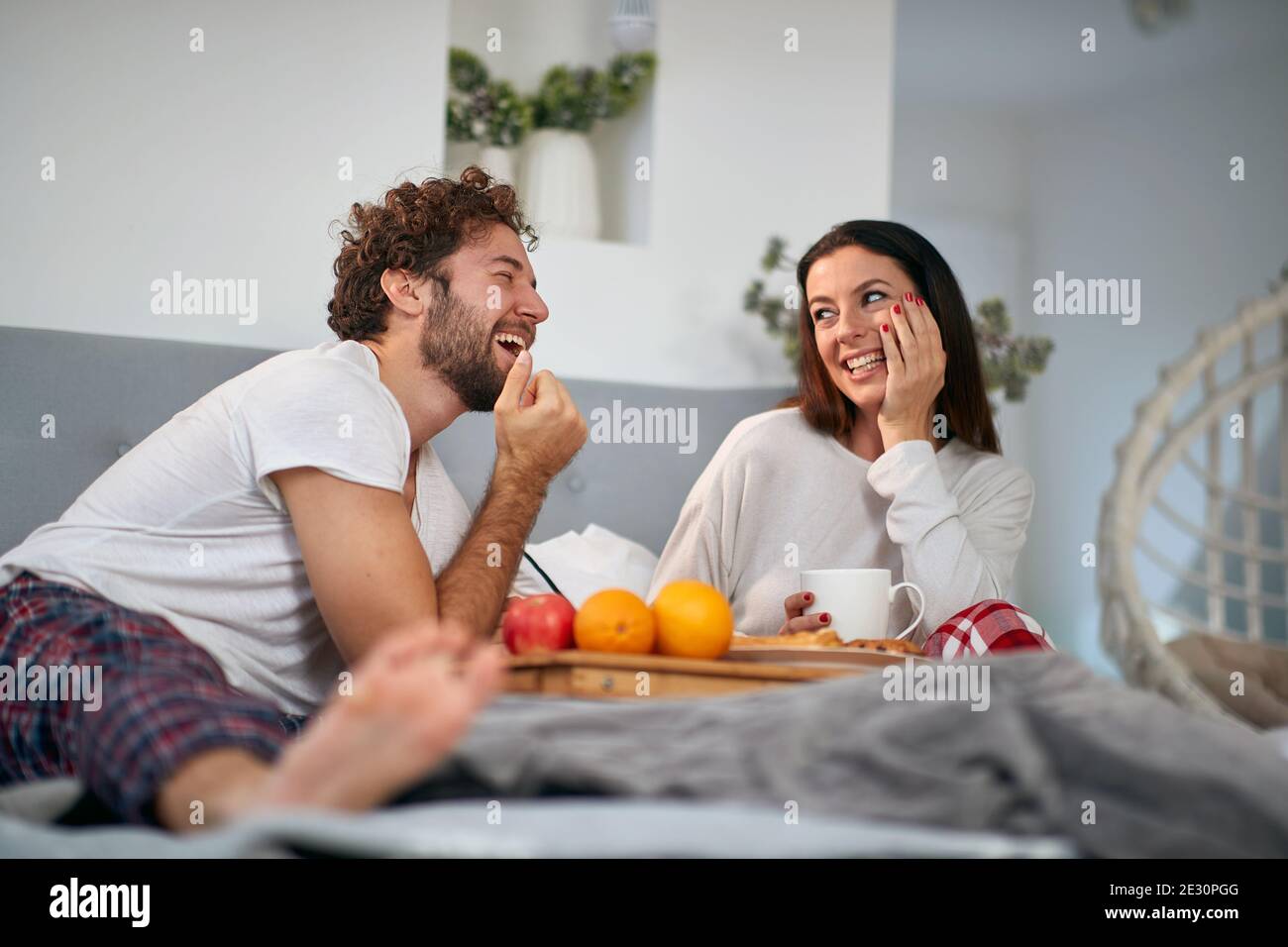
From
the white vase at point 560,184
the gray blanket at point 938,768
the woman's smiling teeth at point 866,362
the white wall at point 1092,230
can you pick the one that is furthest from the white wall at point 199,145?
the white wall at point 1092,230

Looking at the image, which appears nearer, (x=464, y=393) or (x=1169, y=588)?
(x=464, y=393)

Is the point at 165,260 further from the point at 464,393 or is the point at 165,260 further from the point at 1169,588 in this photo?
the point at 1169,588

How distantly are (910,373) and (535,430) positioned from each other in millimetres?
634

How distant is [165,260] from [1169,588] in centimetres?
302

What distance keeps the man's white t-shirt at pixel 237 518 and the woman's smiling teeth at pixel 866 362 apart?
2.84ft

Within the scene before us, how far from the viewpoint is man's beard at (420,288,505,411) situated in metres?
1.72

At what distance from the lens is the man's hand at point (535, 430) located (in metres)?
1.65

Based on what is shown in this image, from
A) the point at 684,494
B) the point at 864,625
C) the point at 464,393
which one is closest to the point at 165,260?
the point at 464,393

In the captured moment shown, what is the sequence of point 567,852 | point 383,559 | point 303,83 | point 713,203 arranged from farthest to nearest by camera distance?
point 713,203 → point 303,83 → point 383,559 → point 567,852

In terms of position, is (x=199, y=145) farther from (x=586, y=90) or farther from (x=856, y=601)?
(x=856, y=601)

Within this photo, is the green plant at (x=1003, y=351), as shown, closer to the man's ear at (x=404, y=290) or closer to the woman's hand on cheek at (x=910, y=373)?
the woman's hand on cheek at (x=910, y=373)

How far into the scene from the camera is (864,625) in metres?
1.50

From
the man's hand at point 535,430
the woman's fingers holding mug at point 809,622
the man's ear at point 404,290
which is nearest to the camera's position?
the woman's fingers holding mug at point 809,622

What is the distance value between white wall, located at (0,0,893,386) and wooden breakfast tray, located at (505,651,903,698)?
3.82 ft
